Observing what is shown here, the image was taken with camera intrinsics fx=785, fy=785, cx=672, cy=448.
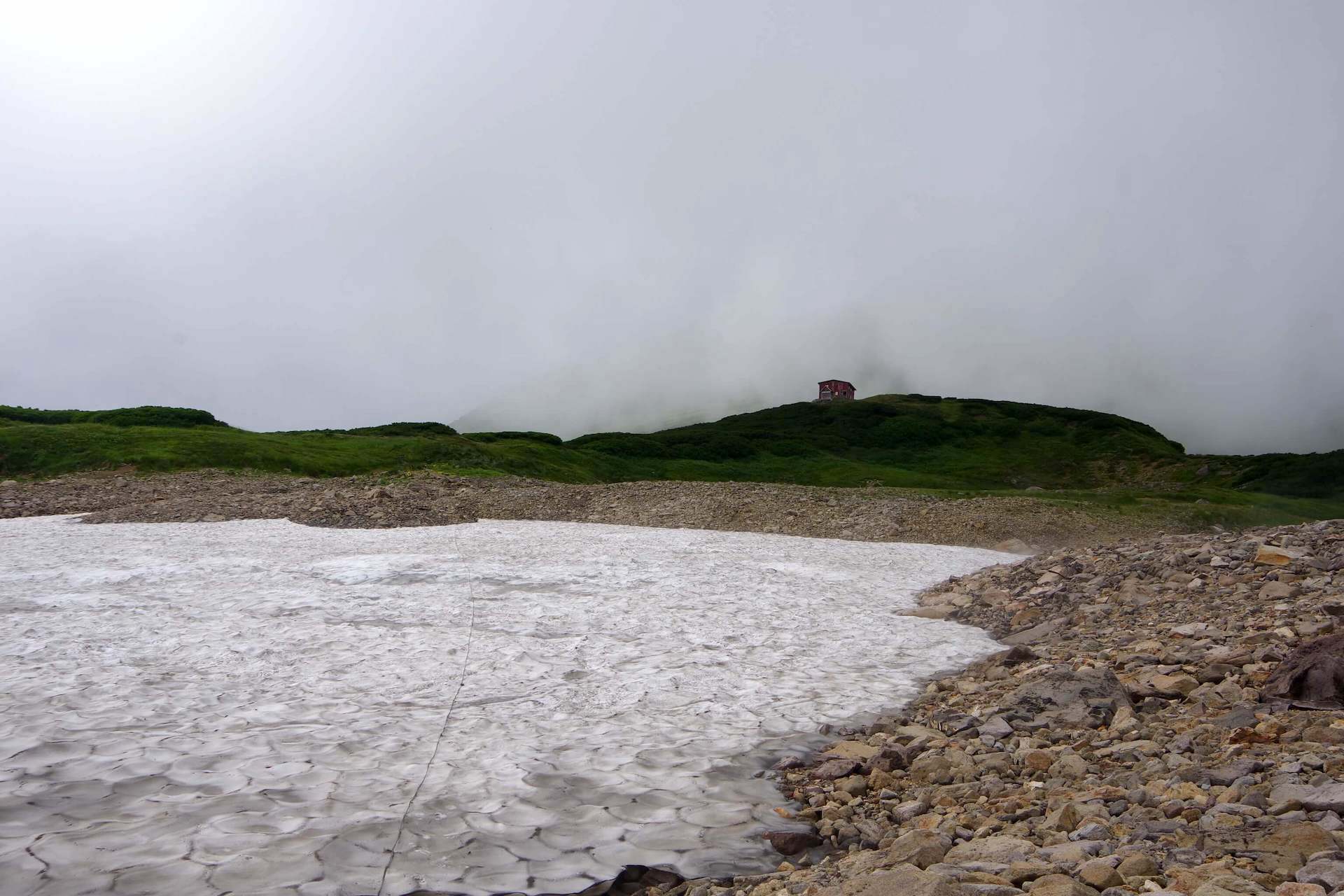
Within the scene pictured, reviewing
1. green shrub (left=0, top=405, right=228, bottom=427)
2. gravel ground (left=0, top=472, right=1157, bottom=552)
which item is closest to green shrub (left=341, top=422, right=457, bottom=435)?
green shrub (left=0, top=405, right=228, bottom=427)

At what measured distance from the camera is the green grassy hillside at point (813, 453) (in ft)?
139

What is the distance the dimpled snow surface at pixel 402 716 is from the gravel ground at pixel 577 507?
38.2 feet

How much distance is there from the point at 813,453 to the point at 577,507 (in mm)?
65765

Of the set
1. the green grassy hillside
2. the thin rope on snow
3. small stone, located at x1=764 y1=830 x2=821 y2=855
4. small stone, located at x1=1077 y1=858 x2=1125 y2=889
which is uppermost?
the green grassy hillside

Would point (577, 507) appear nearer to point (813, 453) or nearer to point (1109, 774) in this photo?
point (1109, 774)

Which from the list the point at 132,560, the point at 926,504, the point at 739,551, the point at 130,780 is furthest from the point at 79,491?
the point at 926,504

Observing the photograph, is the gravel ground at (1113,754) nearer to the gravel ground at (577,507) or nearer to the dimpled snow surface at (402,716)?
the dimpled snow surface at (402,716)

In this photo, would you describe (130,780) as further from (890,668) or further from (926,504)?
(926,504)

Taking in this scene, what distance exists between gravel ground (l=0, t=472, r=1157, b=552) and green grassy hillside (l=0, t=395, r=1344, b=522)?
6662 millimetres

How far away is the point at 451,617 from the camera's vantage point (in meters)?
13.0

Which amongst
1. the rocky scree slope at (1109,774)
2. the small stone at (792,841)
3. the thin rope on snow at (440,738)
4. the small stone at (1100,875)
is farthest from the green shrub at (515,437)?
the small stone at (1100,875)

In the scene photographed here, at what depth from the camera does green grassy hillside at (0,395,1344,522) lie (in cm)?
4231

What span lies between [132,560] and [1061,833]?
1943cm

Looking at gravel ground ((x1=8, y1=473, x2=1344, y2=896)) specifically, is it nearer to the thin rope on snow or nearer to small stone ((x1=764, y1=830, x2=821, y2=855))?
small stone ((x1=764, y1=830, x2=821, y2=855))
